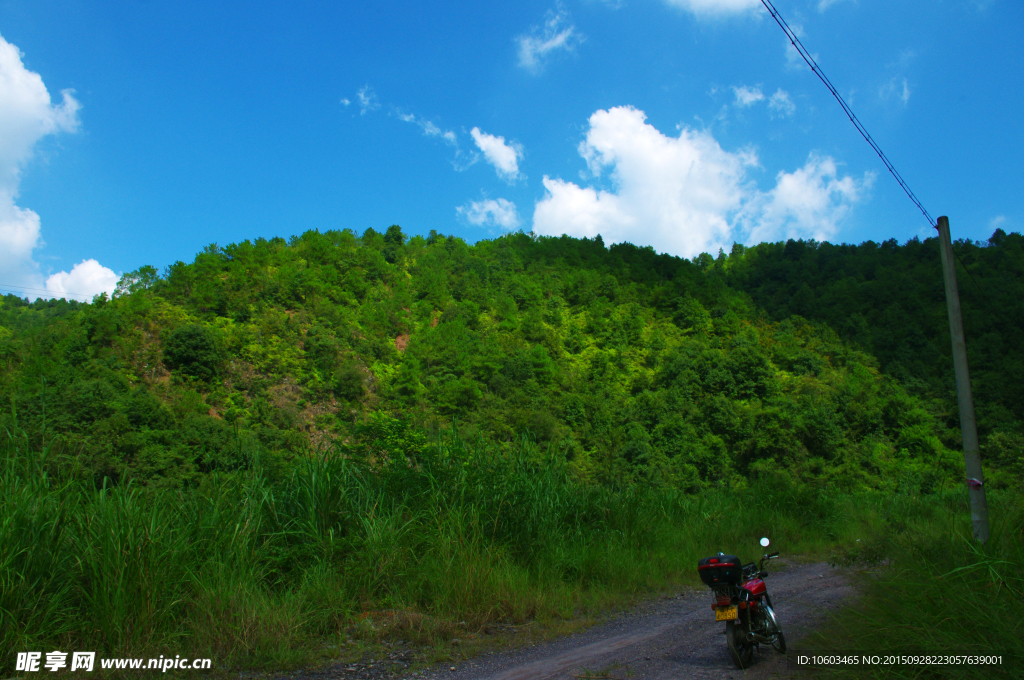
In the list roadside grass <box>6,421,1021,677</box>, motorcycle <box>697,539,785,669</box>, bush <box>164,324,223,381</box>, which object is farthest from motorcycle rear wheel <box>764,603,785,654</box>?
bush <box>164,324,223,381</box>

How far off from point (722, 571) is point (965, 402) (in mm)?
3260

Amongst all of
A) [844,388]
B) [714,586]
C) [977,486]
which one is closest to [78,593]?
[714,586]

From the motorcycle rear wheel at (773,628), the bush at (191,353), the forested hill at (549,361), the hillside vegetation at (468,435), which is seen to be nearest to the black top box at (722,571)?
the motorcycle rear wheel at (773,628)

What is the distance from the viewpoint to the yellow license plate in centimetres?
381

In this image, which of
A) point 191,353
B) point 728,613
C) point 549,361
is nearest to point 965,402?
point 728,613

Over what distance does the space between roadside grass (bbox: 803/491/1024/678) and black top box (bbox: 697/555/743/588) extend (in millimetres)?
681

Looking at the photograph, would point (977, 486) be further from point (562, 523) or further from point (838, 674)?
point (562, 523)

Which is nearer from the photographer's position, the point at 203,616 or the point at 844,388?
the point at 203,616

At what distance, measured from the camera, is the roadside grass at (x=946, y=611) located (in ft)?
8.82

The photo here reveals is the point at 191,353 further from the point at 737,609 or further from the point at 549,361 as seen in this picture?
the point at 737,609

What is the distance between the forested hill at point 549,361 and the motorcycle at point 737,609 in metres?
18.8

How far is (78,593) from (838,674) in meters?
4.86

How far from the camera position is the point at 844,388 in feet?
129

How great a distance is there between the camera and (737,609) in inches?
152
